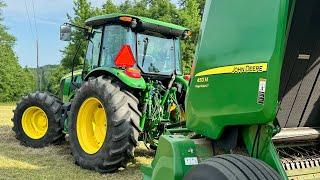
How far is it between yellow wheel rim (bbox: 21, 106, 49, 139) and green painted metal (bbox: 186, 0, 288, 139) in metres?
5.75

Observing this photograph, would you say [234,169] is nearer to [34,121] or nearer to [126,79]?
[126,79]

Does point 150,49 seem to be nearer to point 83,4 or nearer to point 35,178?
point 35,178

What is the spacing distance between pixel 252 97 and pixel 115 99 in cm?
370

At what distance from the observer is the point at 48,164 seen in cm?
684

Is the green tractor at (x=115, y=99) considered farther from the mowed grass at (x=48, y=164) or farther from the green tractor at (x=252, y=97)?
the green tractor at (x=252, y=97)

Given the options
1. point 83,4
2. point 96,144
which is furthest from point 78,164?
point 83,4

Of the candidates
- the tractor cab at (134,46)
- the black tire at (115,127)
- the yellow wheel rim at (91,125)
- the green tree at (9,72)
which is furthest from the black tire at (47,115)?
the green tree at (9,72)

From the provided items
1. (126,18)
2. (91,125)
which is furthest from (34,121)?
(126,18)

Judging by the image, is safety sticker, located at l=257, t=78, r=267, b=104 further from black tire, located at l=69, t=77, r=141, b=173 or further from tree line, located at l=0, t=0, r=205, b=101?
tree line, located at l=0, t=0, r=205, b=101

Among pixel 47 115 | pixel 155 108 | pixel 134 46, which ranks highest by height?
pixel 134 46

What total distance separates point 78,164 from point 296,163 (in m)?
4.10

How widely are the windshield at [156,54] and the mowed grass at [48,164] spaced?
142 cm

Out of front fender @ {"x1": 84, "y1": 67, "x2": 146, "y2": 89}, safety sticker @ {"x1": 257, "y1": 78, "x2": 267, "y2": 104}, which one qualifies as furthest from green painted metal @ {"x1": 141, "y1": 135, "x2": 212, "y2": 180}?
front fender @ {"x1": 84, "y1": 67, "x2": 146, "y2": 89}

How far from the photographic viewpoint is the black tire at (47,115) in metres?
8.20
